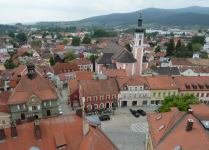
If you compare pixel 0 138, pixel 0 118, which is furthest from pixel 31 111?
pixel 0 138

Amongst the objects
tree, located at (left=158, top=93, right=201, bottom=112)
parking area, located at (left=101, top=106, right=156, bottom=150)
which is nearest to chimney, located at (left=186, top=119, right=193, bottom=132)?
tree, located at (left=158, top=93, right=201, bottom=112)

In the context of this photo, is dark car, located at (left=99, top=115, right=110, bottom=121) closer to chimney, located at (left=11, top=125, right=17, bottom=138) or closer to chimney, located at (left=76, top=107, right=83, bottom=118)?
chimney, located at (left=76, top=107, right=83, bottom=118)

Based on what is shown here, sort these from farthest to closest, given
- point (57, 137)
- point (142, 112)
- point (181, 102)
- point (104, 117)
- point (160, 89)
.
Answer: point (160, 89)
point (142, 112)
point (104, 117)
point (181, 102)
point (57, 137)

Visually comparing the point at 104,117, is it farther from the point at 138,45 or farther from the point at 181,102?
the point at 138,45

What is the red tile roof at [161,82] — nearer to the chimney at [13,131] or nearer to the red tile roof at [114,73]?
the red tile roof at [114,73]

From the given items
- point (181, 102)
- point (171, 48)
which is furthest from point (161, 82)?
point (171, 48)

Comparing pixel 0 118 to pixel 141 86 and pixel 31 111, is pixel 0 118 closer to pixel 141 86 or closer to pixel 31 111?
pixel 31 111

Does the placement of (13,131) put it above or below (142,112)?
above
